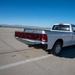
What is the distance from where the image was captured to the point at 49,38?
235 inches

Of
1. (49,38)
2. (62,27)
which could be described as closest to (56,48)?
(49,38)

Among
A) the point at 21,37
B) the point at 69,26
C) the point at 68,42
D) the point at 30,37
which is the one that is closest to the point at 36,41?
the point at 30,37

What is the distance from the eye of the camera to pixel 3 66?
15.4 feet

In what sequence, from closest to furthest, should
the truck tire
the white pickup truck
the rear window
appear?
the white pickup truck, the truck tire, the rear window

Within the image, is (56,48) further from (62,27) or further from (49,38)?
(62,27)

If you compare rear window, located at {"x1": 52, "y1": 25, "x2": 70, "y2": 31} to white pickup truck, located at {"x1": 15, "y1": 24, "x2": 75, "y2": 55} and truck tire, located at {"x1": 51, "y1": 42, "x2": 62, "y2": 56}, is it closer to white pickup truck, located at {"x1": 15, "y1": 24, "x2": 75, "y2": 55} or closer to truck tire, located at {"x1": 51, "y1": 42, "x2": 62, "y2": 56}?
white pickup truck, located at {"x1": 15, "y1": 24, "x2": 75, "y2": 55}

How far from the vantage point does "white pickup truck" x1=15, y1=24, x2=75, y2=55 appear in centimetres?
590

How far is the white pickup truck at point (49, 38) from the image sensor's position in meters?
5.90

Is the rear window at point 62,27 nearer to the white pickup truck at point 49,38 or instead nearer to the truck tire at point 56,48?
the white pickup truck at point 49,38

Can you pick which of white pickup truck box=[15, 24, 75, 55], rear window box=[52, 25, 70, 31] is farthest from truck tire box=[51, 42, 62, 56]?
rear window box=[52, 25, 70, 31]

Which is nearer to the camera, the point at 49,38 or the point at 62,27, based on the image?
the point at 49,38

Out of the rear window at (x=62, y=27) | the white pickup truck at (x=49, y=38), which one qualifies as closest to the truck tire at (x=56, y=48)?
the white pickup truck at (x=49, y=38)

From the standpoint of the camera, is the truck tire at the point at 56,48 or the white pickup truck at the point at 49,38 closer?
the white pickup truck at the point at 49,38

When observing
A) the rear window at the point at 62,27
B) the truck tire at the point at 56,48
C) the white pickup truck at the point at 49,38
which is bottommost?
the truck tire at the point at 56,48
